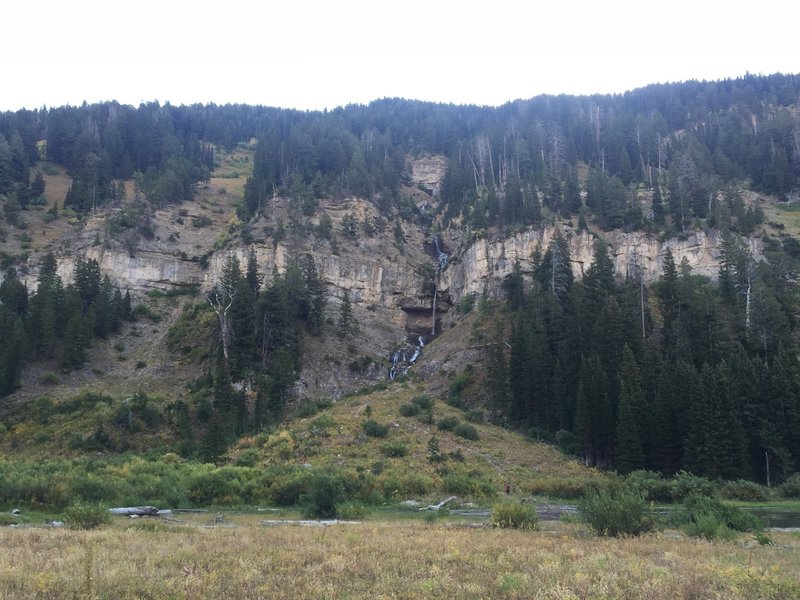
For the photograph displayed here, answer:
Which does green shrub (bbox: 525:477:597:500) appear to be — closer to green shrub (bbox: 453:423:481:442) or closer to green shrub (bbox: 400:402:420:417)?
green shrub (bbox: 453:423:481:442)

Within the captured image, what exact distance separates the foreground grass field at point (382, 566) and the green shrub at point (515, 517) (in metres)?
2.55

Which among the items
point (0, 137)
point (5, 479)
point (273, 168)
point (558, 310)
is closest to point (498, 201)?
point (558, 310)

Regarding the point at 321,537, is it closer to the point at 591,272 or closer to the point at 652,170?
the point at 591,272

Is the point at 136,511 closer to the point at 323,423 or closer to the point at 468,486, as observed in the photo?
the point at 468,486

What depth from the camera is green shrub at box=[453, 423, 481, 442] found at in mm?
45969

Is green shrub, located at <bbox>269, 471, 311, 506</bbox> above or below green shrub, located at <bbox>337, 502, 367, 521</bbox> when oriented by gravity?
below

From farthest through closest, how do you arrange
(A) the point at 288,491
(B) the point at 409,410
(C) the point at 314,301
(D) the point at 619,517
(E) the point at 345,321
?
(E) the point at 345,321 < (C) the point at 314,301 < (B) the point at 409,410 < (A) the point at 288,491 < (D) the point at 619,517

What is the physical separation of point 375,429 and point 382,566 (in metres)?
33.7

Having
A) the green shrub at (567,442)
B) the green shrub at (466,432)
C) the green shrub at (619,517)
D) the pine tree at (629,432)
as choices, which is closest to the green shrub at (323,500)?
the green shrub at (619,517)

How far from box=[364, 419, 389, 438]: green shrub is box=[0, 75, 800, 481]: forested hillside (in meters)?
12.2

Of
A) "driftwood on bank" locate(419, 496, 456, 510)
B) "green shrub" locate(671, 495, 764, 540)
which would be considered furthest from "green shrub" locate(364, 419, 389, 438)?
"green shrub" locate(671, 495, 764, 540)

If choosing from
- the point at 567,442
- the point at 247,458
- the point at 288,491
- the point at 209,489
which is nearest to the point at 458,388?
the point at 567,442

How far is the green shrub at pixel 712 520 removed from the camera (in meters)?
17.4

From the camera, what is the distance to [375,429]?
148ft
